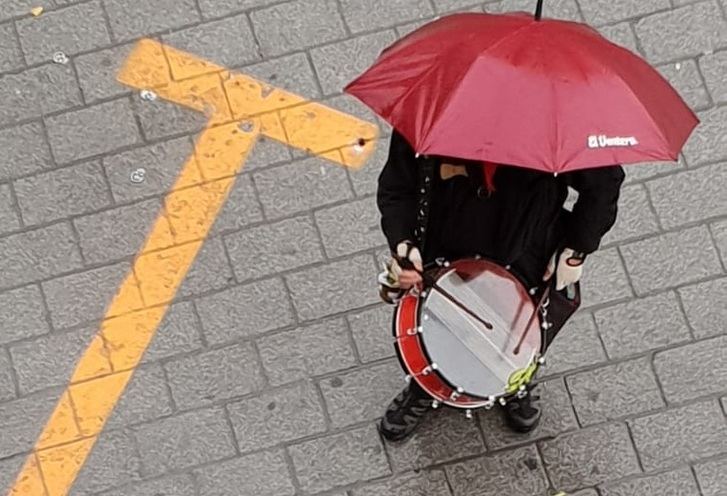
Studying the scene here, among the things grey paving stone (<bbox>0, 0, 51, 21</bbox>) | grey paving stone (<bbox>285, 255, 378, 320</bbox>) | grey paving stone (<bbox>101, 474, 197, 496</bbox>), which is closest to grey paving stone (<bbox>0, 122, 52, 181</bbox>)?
grey paving stone (<bbox>0, 0, 51, 21</bbox>)

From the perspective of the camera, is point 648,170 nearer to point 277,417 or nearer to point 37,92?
point 277,417

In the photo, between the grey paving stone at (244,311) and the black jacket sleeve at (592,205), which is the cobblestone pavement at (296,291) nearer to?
the grey paving stone at (244,311)

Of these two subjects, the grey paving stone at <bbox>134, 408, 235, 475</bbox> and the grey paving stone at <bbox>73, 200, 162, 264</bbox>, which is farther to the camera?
the grey paving stone at <bbox>73, 200, 162, 264</bbox>

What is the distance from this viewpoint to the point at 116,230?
472 centimetres

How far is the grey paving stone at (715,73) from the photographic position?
4.89 m

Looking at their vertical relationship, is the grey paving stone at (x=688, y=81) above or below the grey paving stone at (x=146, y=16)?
below

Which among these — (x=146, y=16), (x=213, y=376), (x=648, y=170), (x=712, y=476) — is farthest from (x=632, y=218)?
(x=146, y=16)

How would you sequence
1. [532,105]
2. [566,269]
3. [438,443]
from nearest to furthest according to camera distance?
[532,105], [566,269], [438,443]

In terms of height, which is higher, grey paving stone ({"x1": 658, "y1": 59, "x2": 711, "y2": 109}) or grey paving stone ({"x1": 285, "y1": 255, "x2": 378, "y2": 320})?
grey paving stone ({"x1": 658, "y1": 59, "x2": 711, "y2": 109})

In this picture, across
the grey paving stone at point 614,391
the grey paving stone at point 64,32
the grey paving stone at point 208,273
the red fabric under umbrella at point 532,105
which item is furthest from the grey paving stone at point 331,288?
the red fabric under umbrella at point 532,105

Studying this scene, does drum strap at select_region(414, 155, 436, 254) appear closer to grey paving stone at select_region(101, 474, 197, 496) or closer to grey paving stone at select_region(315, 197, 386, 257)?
grey paving stone at select_region(315, 197, 386, 257)

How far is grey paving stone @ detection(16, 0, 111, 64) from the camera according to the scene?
4.97 metres

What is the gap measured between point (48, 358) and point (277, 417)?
92cm

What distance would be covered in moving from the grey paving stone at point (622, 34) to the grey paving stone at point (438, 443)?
5.64 feet
